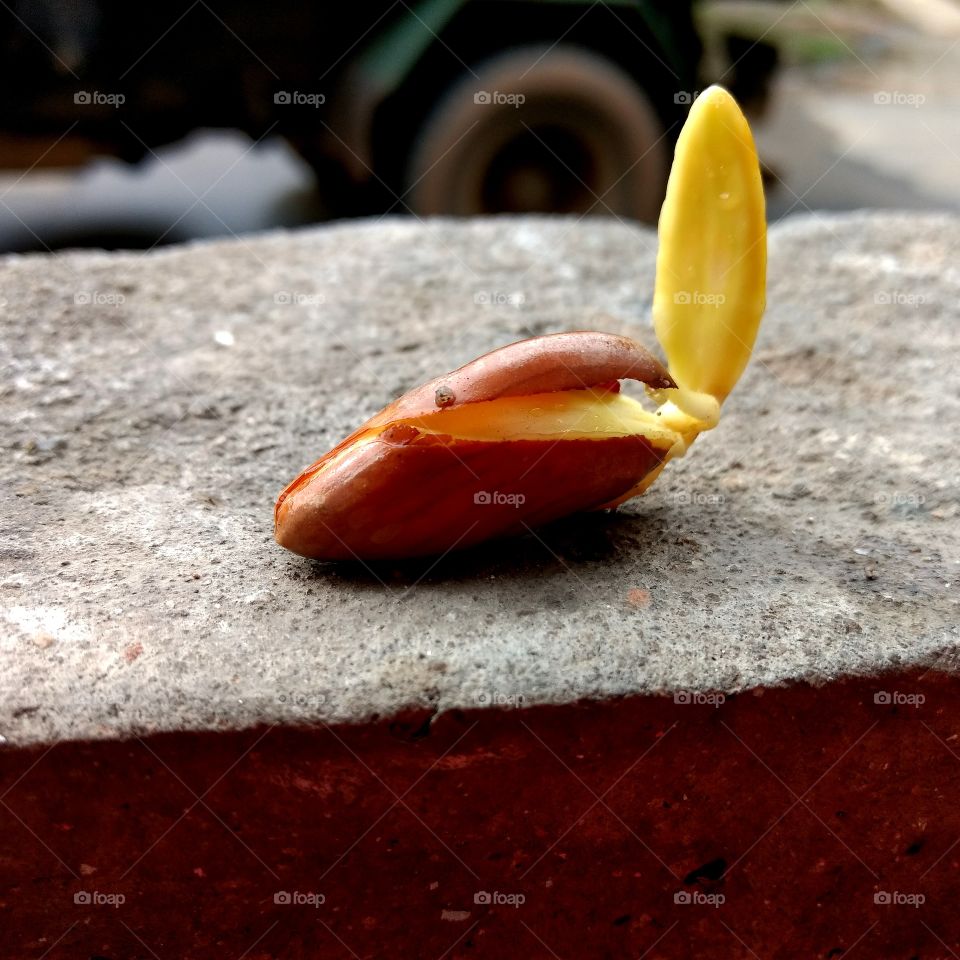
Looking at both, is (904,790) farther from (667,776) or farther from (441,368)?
(441,368)

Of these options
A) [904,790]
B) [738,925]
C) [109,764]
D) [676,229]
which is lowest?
[738,925]

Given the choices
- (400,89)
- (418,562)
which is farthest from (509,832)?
(400,89)

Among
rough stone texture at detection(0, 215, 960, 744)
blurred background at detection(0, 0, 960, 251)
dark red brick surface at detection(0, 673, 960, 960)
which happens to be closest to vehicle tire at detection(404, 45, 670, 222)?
blurred background at detection(0, 0, 960, 251)

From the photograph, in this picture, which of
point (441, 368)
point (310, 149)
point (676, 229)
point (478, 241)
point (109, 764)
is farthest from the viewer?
point (310, 149)

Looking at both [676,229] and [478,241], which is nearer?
[676,229]

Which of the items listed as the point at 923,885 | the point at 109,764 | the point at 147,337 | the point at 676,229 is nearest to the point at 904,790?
the point at 923,885

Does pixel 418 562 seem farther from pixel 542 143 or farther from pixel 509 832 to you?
pixel 542 143
